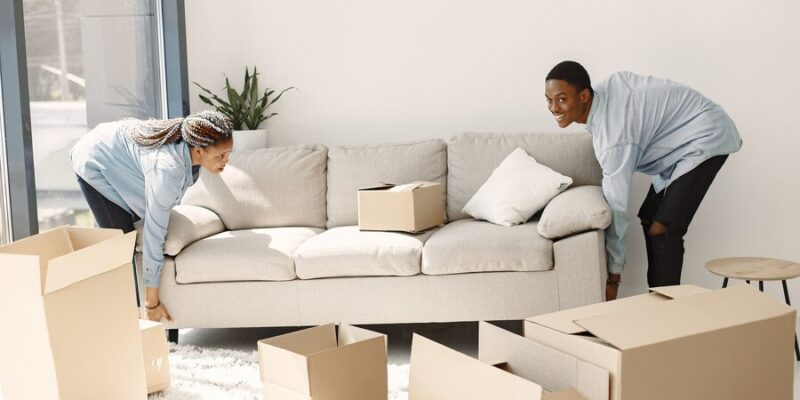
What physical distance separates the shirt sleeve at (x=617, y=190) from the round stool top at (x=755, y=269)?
36cm

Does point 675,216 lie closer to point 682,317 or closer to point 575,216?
point 575,216

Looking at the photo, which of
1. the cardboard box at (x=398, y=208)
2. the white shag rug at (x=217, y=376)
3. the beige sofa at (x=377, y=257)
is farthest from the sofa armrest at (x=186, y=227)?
the cardboard box at (x=398, y=208)

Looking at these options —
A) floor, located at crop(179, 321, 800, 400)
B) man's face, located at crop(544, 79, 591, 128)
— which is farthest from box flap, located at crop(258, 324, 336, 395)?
man's face, located at crop(544, 79, 591, 128)

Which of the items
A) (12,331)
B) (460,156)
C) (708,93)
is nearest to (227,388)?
(12,331)

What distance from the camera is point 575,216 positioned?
3.34m

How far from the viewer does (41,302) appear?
201 cm

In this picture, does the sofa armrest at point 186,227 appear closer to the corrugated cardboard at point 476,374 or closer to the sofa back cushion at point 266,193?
the sofa back cushion at point 266,193

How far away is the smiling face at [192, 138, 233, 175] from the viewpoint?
342 cm

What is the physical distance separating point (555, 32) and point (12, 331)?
10.1 feet

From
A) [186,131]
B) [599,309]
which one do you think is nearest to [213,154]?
[186,131]

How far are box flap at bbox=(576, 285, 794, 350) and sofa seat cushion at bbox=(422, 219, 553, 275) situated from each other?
1.31m

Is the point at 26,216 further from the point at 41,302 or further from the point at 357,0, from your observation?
the point at 357,0

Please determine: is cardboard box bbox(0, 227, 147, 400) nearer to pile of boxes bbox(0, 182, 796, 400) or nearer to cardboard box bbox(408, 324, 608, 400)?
pile of boxes bbox(0, 182, 796, 400)

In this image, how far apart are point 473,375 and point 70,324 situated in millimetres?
998
